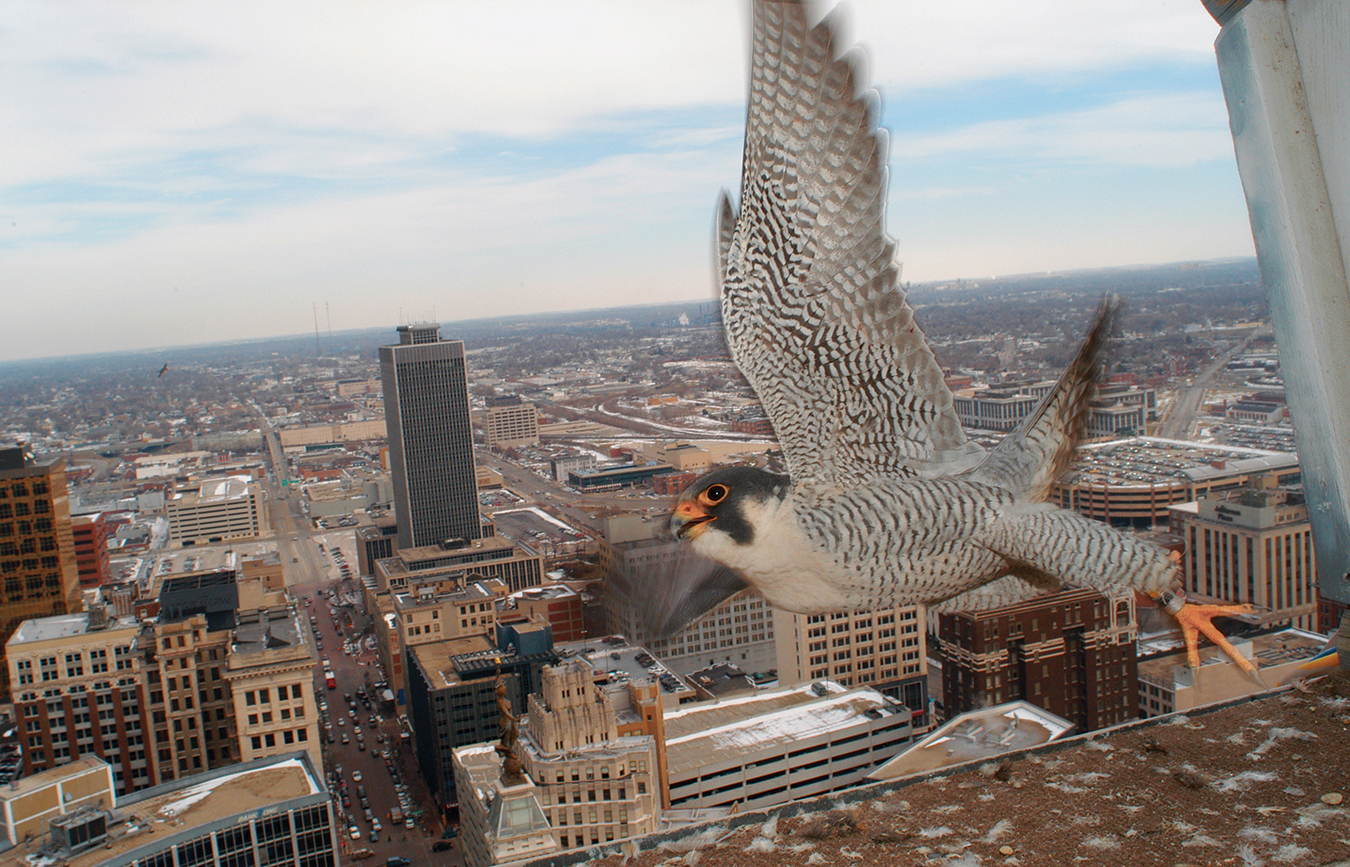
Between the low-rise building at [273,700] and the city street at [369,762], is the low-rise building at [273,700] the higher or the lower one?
the higher one

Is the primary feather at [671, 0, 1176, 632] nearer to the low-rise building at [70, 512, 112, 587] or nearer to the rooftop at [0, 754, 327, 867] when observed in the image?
the rooftop at [0, 754, 327, 867]

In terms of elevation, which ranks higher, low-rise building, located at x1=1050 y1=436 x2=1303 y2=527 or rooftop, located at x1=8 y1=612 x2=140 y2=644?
low-rise building, located at x1=1050 y1=436 x2=1303 y2=527

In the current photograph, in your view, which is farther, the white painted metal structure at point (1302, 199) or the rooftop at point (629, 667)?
the rooftop at point (629, 667)

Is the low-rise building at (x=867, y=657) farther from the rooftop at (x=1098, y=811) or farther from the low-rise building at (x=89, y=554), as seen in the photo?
the low-rise building at (x=89, y=554)

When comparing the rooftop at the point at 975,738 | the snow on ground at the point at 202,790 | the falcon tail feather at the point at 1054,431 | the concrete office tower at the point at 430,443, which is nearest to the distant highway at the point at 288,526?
the concrete office tower at the point at 430,443

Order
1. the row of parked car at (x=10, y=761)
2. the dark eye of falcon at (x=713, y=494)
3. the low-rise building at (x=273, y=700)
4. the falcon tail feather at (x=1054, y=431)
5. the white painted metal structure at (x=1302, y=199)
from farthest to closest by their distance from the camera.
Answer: the row of parked car at (x=10, y=761), the low-rise building at (x=273, y=700), the white painted metal structure at (x=1302, y=199), the falcon tail feather at (x=1054, y=431), the dark eye of falcon at (x=713, y=494)

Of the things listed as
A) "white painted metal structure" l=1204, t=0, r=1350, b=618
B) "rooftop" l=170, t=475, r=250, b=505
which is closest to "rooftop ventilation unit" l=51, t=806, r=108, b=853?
"white painted metal structure" l=1204, t=0, r=1350, b=618

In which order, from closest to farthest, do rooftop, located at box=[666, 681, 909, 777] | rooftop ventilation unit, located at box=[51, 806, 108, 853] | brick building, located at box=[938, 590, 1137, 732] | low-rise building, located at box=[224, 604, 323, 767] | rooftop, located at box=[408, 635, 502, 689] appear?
1. rooftop ventilation unit, located at box=[51, 806, 108, 853]
2. rooftop, located at box=[666, 681, 909, 777]
3. brick building, located at box=[938, 590, 1137, 732]
4. low-rise building, located at box=[224, 604, 323, 767]
5. rooftop, located at box=[408, 635, 502, 689]
